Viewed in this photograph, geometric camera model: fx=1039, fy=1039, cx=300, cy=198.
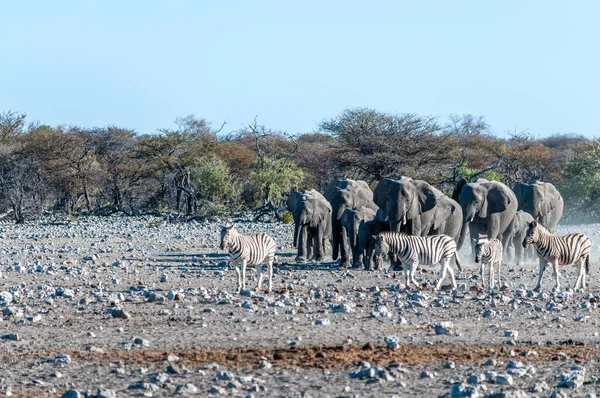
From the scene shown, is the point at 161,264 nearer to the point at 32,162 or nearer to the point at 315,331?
the point at 315,331

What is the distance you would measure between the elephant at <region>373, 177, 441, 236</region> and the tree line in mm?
17143

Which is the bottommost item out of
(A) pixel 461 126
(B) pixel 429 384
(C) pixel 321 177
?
(B) pixel 429 384

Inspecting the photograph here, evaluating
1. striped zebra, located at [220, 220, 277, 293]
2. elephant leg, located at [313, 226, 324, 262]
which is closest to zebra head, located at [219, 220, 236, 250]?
striped zebra, located at [220, 220, 277, 293]

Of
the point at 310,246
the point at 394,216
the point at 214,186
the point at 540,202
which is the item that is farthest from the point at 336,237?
the point at 214,186

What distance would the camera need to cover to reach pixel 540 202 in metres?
29.9

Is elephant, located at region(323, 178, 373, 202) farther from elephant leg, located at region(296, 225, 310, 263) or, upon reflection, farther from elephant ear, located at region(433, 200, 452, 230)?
elephant ear, located at region(433, 200, 452, 230)

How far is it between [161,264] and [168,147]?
2875cm

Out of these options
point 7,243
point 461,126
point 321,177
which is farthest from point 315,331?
point 461,126

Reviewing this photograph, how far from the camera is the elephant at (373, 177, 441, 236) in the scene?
23891 millimetres

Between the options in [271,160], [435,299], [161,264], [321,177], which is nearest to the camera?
[435,299]

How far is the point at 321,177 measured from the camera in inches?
1991

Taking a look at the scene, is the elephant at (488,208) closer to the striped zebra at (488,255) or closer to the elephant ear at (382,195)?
the elephant ear at (382,195)

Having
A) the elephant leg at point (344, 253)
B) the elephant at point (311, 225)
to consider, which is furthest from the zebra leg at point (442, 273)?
the elephant at point (311, 225)

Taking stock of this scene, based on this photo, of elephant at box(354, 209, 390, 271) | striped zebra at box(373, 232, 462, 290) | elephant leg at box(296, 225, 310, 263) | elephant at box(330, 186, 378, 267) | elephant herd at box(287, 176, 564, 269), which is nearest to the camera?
striped zebra at box(373, 232, 462, 290)
